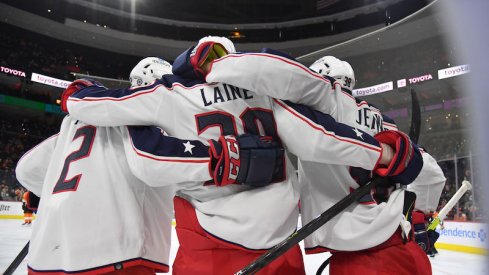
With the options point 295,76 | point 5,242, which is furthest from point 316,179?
point 5,242

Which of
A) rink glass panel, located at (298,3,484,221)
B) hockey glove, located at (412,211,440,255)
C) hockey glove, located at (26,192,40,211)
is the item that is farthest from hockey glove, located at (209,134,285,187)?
rink glass panel, located at (298,3,484,221)

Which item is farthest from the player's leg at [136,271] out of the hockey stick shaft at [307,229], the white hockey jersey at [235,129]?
the hockey stick shaft at [307,229]

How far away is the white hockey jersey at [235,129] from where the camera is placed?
3.84 feet

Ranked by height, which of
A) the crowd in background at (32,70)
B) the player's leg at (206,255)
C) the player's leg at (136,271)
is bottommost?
the player's leg at (136,271)

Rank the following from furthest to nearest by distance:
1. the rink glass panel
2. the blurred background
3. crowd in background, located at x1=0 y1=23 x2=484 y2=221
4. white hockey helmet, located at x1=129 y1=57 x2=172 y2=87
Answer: the blurred background → crowd in background, located at x1=0 y1=23 x2=484 y2=221 → the rink glass panel → white hockey helmet, located at x1=129 y1=57 x2=172 y2=87

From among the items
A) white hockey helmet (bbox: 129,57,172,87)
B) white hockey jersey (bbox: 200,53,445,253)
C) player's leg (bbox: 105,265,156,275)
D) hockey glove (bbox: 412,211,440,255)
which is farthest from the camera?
white hockey helmet (bbox: 129,57,172,87)

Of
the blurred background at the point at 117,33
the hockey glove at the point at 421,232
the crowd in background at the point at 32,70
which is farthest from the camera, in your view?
the blurred background at the point at 117,33

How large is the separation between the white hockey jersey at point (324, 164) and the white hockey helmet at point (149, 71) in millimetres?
604

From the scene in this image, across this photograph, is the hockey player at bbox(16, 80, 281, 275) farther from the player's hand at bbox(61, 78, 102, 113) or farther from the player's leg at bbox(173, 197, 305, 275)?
the player's leg at bbox(173, 197, 305, 275)

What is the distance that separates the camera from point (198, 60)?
124cm

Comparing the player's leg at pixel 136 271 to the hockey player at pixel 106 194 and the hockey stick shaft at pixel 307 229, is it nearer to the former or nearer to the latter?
the hockey player at pixel 106 194

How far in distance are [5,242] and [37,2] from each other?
1172 centimetres

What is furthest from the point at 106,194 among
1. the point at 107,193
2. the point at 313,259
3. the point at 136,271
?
the point at 313,259

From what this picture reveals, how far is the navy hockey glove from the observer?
49.1 inches
